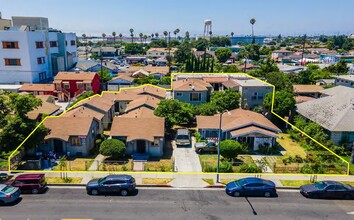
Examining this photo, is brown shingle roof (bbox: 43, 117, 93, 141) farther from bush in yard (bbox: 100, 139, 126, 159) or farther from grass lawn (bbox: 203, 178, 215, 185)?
grass lawn (bbox: 203, 178, 215, 185)

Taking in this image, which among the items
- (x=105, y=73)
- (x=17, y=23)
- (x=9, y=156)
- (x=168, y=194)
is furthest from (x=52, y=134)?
(x=17, y=23)

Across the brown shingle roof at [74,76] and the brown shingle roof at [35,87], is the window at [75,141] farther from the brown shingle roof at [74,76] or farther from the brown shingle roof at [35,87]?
the brown shingle roof at [35,87]

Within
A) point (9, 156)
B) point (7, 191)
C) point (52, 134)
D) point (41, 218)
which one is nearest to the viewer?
point (41, 218)

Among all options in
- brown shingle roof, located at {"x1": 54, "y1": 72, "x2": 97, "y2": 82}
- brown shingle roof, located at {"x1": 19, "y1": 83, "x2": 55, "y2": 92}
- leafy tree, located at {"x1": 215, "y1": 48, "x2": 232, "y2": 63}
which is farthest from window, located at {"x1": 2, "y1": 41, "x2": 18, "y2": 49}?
leafy tree, located at {"x1": 215, "y1": 48, "x2": 232, "y2": 63}

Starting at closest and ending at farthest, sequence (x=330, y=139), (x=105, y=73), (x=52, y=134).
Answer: (x=52, y=134)
(x=330, y=139)
(x=105, y=73)

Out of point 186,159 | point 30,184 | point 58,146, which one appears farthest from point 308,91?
point 30,184

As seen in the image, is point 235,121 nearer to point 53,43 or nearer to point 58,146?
point 58,146

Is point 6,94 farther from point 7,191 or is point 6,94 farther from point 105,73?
point 105,73
